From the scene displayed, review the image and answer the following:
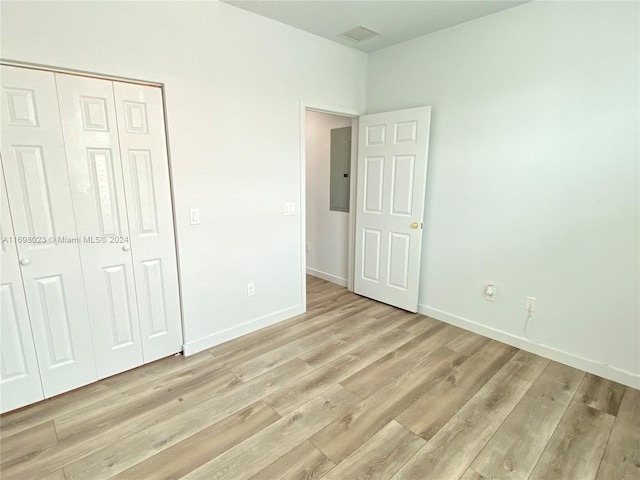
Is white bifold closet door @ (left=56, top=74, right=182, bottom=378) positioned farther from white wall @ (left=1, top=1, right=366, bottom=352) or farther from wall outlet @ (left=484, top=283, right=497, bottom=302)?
wall outlet @ (left=484, top=283, right=497, bottom=302)

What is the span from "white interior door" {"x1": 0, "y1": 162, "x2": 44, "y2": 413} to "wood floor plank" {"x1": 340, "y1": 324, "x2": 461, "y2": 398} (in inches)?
77.0

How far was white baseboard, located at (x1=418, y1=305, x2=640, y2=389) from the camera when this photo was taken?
2.25 metres

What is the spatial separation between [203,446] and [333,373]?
37.9 inches

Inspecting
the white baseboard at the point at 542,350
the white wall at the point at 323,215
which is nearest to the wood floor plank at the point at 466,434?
the white baseboard at the point at 542,350

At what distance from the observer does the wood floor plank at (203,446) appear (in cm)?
157

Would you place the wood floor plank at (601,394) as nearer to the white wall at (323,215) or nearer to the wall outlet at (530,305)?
the wall outlet at (530,305)

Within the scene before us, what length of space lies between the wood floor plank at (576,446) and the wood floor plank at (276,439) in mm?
1041

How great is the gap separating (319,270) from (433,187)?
79.6 inches

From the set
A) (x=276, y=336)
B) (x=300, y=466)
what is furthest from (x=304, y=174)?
(x=300, y=466)

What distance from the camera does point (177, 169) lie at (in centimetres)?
232

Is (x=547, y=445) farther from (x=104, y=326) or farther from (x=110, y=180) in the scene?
(x=110, y=180)

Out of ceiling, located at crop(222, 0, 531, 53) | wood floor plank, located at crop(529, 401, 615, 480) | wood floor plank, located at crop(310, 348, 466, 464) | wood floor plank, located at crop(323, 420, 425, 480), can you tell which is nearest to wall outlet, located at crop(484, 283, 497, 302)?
wood floor plank, located at crop(310, 348, 466, 464)

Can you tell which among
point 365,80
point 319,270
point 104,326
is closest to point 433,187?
point 365,80

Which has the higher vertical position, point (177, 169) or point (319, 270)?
point (177, 169)
